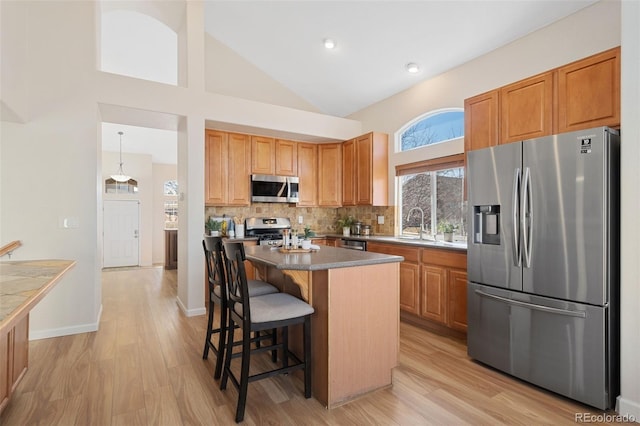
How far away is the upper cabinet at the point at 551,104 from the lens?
2350 mm

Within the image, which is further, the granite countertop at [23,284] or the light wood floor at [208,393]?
the light wood floor at [208,393]

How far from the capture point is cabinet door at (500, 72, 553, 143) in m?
2.68

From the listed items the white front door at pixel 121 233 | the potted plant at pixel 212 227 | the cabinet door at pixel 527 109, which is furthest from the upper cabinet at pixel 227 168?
the white front door at pixel 121 233

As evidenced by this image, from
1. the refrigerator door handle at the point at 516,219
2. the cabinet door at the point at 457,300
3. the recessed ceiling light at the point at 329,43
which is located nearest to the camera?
the refrigerator door handle at the point at 516,219

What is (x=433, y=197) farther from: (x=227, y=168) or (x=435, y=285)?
(x=227, y=168)

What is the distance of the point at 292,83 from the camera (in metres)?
5.56

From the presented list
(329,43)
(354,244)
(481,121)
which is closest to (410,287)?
(354,244)

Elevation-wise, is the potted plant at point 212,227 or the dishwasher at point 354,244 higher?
the potted plant at point 212,227

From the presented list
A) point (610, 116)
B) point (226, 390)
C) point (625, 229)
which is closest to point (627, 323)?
point (625, 229)

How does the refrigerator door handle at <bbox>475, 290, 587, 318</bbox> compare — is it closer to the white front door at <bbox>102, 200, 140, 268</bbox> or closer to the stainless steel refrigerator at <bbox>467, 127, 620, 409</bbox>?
the stainless steel refrigerator at <bbox>467, 127, 620, 409</bbox>

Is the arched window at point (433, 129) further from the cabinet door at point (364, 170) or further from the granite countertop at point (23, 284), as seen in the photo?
the granite countertop at point (23, 284)

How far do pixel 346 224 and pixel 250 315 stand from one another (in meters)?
3.65

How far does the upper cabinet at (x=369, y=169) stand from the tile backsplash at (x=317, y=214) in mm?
317

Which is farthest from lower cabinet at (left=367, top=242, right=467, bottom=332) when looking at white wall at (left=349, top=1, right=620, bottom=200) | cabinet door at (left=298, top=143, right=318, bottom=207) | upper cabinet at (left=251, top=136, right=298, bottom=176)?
upper cabinet at (left=251, top=136, right=298, bottom=176)
